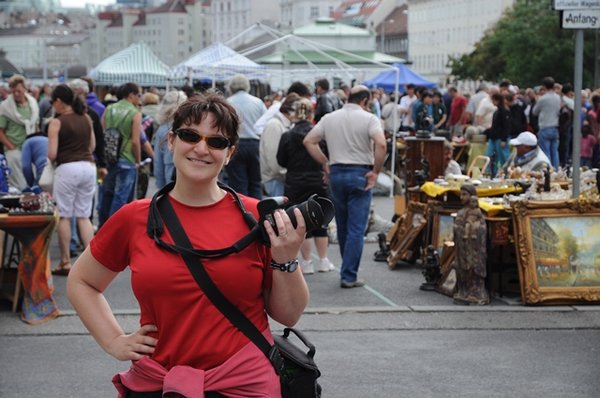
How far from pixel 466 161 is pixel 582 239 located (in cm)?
1300

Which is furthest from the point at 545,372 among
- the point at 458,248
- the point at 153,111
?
the point at 153,111

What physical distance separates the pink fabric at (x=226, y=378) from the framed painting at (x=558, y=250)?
6.25 m

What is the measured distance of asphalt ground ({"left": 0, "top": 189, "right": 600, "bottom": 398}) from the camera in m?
7.33

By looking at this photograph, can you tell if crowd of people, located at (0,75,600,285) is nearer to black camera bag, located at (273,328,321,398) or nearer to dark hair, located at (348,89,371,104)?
dark hair, located at (348,89,371,104)

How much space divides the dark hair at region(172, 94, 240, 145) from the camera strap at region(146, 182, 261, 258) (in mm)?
215

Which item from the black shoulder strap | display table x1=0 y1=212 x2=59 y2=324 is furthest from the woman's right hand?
display table x1=0 y1=212 x2=59 y2=324

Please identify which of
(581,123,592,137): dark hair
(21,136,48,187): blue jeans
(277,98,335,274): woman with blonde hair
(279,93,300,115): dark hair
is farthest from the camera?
(581,123,592,137): dark hair

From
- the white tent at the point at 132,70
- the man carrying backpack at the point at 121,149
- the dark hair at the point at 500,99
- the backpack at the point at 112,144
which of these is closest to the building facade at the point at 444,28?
the white tent at the point at 132,70

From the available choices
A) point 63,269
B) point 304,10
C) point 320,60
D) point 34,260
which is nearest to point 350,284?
point 63,269

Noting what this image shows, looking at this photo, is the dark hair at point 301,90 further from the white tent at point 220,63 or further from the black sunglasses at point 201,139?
the white tent at point 220,63

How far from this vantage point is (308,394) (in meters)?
4.02

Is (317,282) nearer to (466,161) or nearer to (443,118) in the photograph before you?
(466,161)

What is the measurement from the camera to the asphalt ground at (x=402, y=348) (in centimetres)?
733

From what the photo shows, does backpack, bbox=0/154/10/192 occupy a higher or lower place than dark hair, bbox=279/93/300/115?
lower
